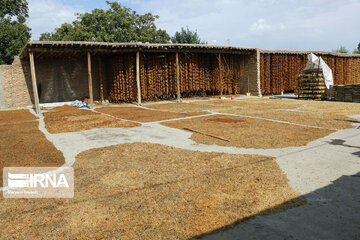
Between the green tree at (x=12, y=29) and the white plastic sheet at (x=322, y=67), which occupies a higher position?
the green tree at (x=12, y=29)

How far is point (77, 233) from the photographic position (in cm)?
276

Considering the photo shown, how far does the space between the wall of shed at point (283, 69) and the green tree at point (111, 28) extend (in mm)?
16256

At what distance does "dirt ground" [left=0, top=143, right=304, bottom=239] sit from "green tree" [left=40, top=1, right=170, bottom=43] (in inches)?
1072

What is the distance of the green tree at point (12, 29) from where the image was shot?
27953 millimetres

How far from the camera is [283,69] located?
20.9 meters

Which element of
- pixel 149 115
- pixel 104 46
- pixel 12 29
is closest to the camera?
pixel 149 115

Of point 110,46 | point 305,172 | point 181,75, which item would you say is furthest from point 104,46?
point 305,172

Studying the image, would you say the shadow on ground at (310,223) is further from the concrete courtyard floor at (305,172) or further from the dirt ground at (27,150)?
the dirt ground at (27,150)

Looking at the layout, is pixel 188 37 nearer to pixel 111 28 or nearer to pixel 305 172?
pixel 111 28

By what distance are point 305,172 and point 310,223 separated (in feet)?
5.46

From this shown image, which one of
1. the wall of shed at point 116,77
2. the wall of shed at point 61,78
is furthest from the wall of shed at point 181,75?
the wall of shed at point 61,78

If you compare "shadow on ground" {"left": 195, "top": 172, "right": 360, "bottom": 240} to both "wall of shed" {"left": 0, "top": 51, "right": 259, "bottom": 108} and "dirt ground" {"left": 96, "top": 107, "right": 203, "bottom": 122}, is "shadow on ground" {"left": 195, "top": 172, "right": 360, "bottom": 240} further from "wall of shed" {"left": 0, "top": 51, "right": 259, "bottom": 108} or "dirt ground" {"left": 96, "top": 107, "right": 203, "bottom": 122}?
"wall of shed" {"left": 0, "top": 51, "right": 259, "bottom": 108}

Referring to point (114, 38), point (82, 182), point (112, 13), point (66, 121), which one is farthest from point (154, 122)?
point (112, 13)

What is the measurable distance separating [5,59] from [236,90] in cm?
2559
